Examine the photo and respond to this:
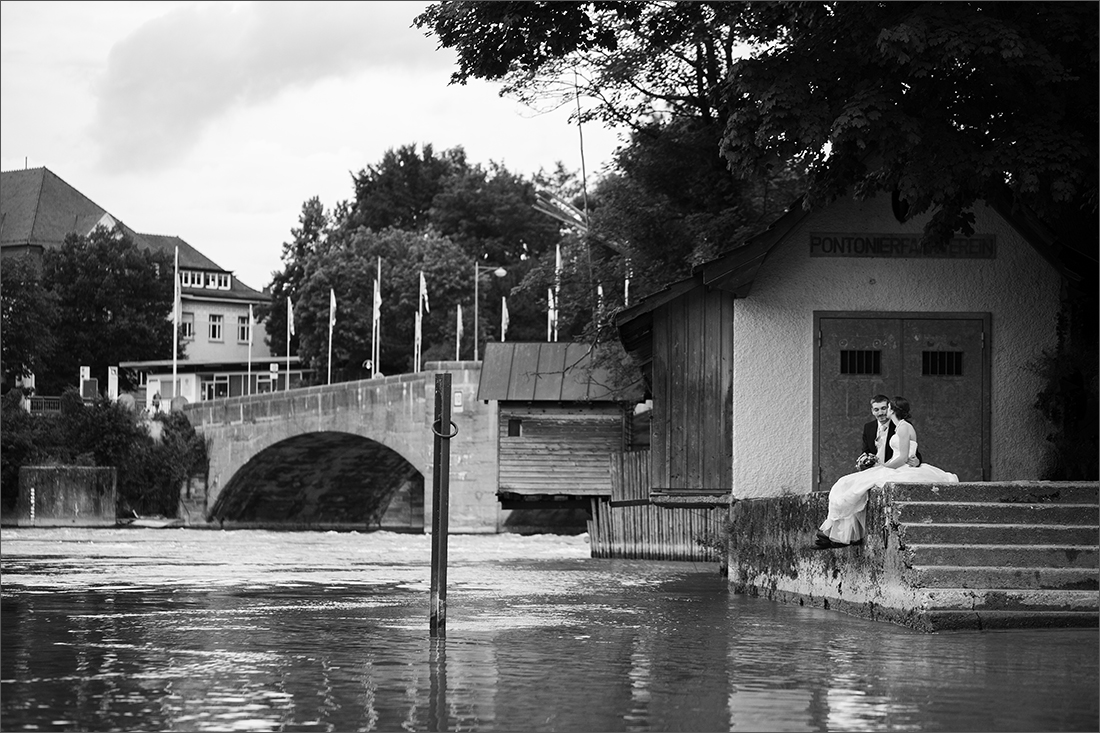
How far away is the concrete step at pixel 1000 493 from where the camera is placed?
39.3 ft

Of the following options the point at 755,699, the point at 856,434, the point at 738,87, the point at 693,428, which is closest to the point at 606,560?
the point at 693,428

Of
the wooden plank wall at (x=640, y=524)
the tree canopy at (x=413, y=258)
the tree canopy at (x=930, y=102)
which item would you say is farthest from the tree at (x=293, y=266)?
the tree canopy at (x=930, y=102)

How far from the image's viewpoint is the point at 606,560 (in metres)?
29.8

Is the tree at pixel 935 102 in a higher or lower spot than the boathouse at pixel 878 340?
higher

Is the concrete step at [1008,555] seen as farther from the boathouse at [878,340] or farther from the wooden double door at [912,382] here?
the wooden double door at [912,382]

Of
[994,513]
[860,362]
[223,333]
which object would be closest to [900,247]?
[860,362]

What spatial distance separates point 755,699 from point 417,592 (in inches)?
369

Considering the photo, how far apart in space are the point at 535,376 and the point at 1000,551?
94.5ft

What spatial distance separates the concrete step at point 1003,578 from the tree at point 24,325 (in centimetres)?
5689

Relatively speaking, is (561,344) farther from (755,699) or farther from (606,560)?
(755,699)

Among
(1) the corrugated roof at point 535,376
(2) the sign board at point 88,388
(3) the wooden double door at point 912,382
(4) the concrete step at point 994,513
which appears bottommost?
(4) the concrete step at point 994,513

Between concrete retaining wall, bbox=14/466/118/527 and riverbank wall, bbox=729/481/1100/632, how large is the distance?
4521 cm

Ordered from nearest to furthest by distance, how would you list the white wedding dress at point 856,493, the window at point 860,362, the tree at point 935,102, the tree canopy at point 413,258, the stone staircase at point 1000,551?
the stone staircase at point 1000,551 → the white wedding dress at point 856,493 → the tree at point 935,102 → the window at point 860,362 → the tree canopy at point 413,258

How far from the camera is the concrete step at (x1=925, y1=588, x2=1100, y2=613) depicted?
11.5 m
